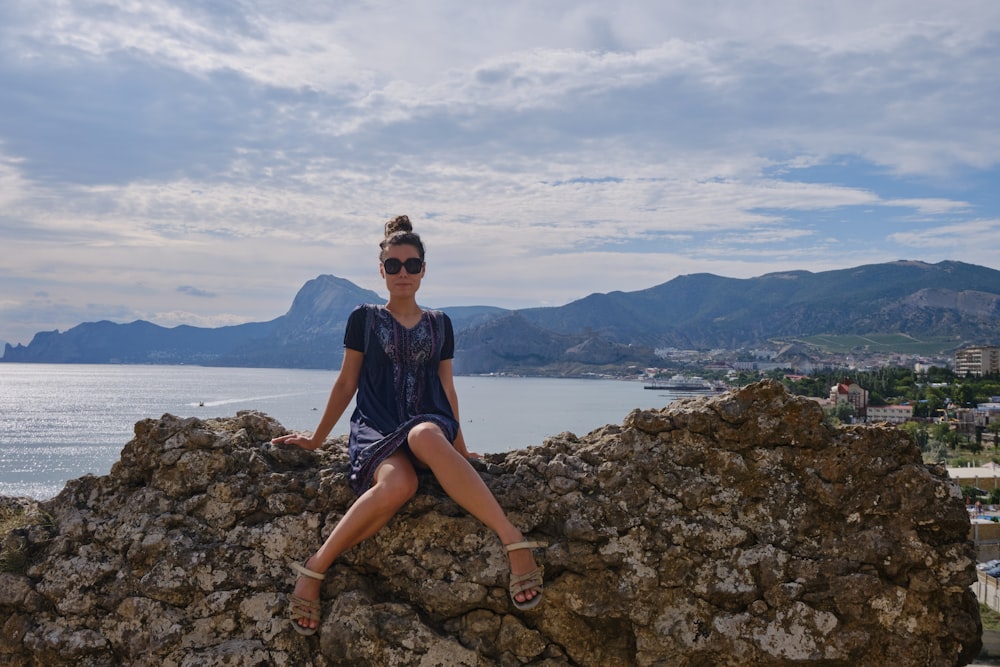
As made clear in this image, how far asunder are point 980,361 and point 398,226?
179067mm

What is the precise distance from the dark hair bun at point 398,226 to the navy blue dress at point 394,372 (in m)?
0.45

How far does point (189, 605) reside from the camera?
4.17m

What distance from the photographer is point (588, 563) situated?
407 cm

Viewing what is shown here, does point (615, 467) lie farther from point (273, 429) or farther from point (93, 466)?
point (93, 466)

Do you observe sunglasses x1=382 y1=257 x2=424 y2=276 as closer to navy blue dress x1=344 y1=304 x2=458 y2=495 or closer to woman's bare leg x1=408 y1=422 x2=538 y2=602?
navy blue dress x1=344 y1=304 x2=458 y2=495

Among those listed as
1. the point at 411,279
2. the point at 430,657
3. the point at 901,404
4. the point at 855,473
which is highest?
the point at 411,279

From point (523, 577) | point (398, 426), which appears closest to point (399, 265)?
point (398, 426)

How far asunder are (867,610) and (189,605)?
333 cm

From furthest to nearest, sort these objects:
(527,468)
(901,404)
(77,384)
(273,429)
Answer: (77,384)
(901,404)
(273,429)
(527,468)

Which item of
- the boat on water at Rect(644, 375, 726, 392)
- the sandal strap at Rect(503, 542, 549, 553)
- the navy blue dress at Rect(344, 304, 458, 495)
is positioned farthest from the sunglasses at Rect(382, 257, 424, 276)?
the boat on water at Rect(644, 375, 726, 392)

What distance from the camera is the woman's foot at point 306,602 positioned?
3.96 meters

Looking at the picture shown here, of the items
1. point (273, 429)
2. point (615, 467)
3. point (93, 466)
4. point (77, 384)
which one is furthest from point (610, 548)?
point (77, 384)

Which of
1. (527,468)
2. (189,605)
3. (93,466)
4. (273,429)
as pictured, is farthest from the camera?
(93,466)

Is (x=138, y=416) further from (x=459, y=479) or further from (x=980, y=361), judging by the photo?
(x=980, y=361)
